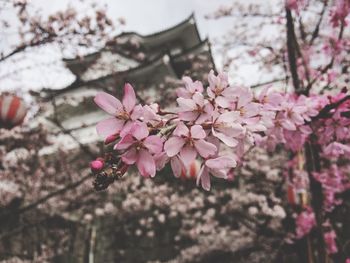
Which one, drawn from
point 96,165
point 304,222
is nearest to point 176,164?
point 96,165

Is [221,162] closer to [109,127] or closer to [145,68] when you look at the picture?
[109,127]

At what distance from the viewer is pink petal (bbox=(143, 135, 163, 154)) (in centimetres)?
141

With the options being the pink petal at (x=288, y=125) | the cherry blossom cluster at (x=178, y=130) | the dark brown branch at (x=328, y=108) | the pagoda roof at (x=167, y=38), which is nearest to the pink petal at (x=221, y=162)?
the cherry blossom cluster at (x=178, y=130)

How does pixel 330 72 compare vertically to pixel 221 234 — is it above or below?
above

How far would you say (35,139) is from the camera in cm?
1291

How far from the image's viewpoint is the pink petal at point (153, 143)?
55.6 inches

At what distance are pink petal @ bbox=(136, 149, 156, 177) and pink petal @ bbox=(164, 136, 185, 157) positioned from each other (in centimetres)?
7

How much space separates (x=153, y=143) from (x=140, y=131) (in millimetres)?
70

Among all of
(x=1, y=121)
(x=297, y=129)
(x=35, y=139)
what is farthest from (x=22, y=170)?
(x=297, y=129)

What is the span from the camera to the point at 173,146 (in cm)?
145

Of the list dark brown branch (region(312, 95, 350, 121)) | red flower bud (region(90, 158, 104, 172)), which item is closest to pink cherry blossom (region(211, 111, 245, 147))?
red flower bud (region(90, 158, 104, 172))

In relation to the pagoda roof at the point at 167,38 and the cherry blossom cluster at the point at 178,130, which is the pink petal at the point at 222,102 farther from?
the pagoda roof at the point at 167,38

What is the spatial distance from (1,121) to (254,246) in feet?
25.7

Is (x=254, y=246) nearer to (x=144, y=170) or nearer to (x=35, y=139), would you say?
(x=35, y=139)
